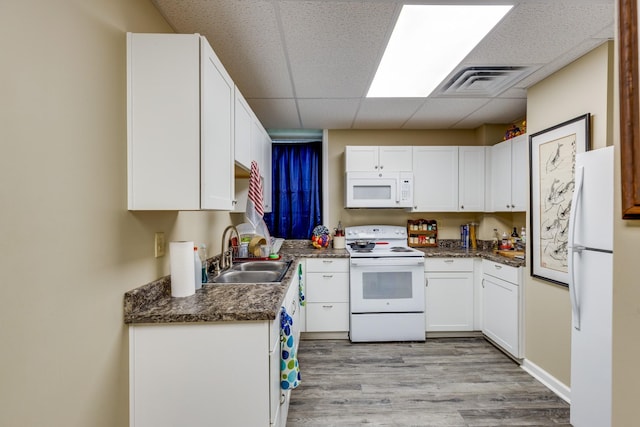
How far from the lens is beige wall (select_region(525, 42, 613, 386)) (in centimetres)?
189

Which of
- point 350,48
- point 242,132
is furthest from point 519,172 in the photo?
point 242,132

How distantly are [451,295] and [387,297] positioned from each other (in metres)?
0.69

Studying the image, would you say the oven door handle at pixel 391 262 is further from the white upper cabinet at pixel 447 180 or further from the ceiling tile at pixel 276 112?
the ceiling tile at pixel 276 112

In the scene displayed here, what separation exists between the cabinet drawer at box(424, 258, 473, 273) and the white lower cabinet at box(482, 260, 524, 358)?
0.15 m

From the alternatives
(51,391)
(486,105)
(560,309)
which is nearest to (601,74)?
(486,105)

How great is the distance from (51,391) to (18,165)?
689 mm

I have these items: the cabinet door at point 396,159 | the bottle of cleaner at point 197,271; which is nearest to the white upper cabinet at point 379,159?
the cabinet door at point 396,159

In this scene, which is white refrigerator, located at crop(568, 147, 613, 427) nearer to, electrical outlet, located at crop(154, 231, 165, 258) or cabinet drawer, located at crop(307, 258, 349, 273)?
cabinet drawer, located at crop(307, 258, 349, 273)

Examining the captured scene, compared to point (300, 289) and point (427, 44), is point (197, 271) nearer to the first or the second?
point (300, 289)

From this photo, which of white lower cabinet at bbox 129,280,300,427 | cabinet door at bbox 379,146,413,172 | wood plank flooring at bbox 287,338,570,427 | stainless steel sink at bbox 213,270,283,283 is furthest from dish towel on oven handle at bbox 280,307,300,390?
cabinet door at bbox 379,146,413,172

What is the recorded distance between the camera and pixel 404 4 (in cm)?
152

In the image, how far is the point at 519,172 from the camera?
295cm

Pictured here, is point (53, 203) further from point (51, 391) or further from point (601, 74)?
point (601, 74)

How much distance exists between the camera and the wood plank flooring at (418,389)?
1938 mm
